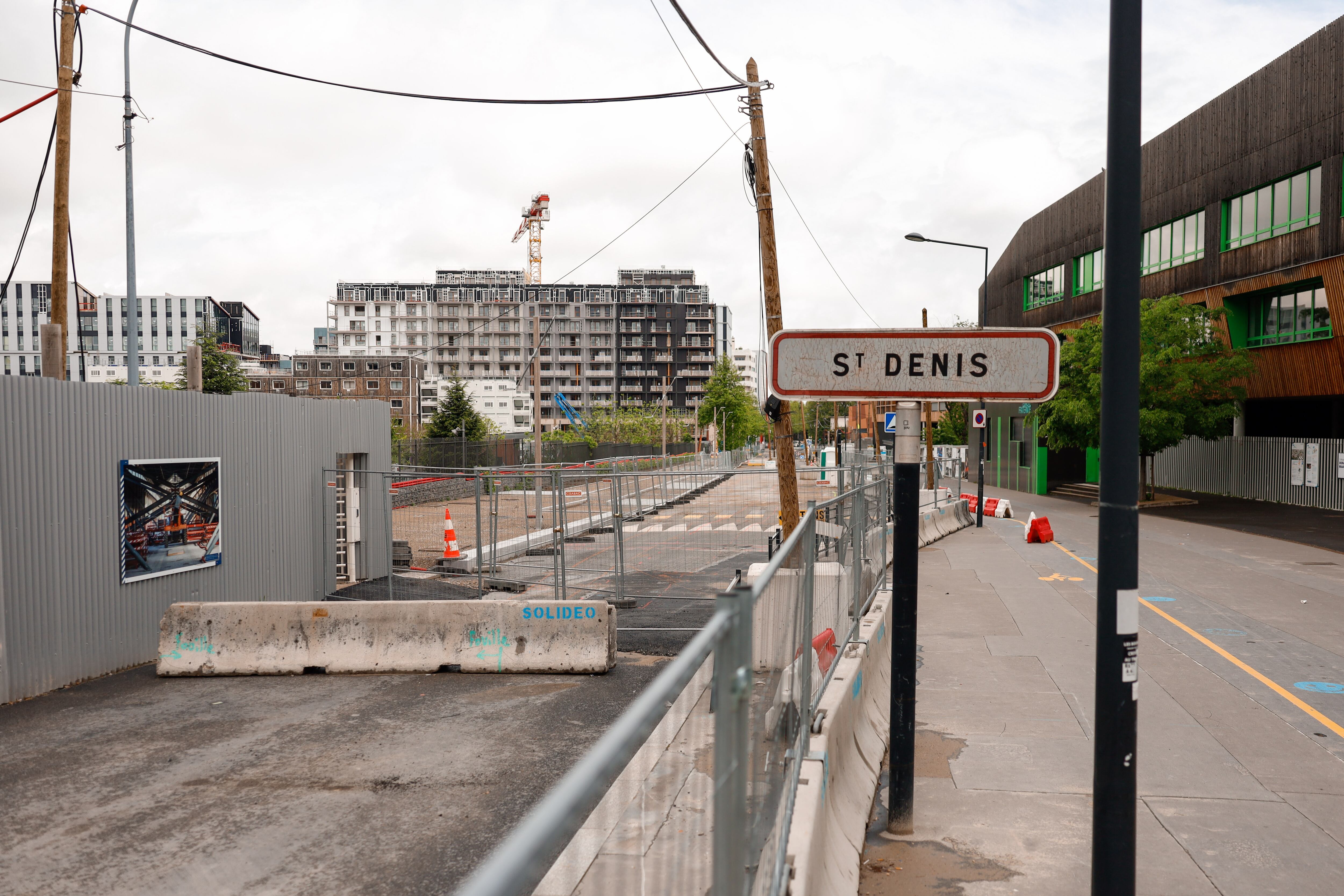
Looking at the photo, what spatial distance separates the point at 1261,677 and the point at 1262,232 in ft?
97.9

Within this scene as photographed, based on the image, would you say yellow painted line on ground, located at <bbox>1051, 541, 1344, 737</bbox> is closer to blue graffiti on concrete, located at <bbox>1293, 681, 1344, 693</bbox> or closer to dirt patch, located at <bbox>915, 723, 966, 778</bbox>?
blue graffiti on concrete, located at <bbox>1293, 681, 1344, 693</bbox>

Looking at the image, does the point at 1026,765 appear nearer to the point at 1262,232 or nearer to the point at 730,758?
the point at 730,758

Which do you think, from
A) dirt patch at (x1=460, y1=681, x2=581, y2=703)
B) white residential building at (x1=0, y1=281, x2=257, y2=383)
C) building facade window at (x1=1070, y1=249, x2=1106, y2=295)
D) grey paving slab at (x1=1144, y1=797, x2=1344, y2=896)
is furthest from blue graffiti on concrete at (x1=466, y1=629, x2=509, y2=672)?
white residential building at (x1=0, y1=281, x2=257, y2=383)

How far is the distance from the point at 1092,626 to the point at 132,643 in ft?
37.3

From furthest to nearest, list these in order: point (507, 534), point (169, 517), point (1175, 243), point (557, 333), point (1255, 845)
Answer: point (557, 333) < point (1175, 243) < point (507, 534) < point (169, 517) < point (1255, 845)

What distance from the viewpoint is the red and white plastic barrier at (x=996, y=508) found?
104 feet

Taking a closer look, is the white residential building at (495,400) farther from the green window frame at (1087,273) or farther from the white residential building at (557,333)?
the green window frame at (1087,273)

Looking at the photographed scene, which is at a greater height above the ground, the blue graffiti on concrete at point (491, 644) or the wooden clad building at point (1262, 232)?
the wooden clad building at point (1262, 232)

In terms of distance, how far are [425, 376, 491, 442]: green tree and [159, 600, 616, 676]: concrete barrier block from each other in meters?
64.4

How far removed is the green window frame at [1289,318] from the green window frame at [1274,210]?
217 cm

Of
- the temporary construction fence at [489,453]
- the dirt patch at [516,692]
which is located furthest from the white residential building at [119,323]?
the dirt patch at [516,692]

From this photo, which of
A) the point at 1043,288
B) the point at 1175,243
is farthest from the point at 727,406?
the point at 1175,243

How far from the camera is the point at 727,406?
101 m

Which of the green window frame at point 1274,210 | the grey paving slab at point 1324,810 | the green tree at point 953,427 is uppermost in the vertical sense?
the green window frame at point 1274,210
